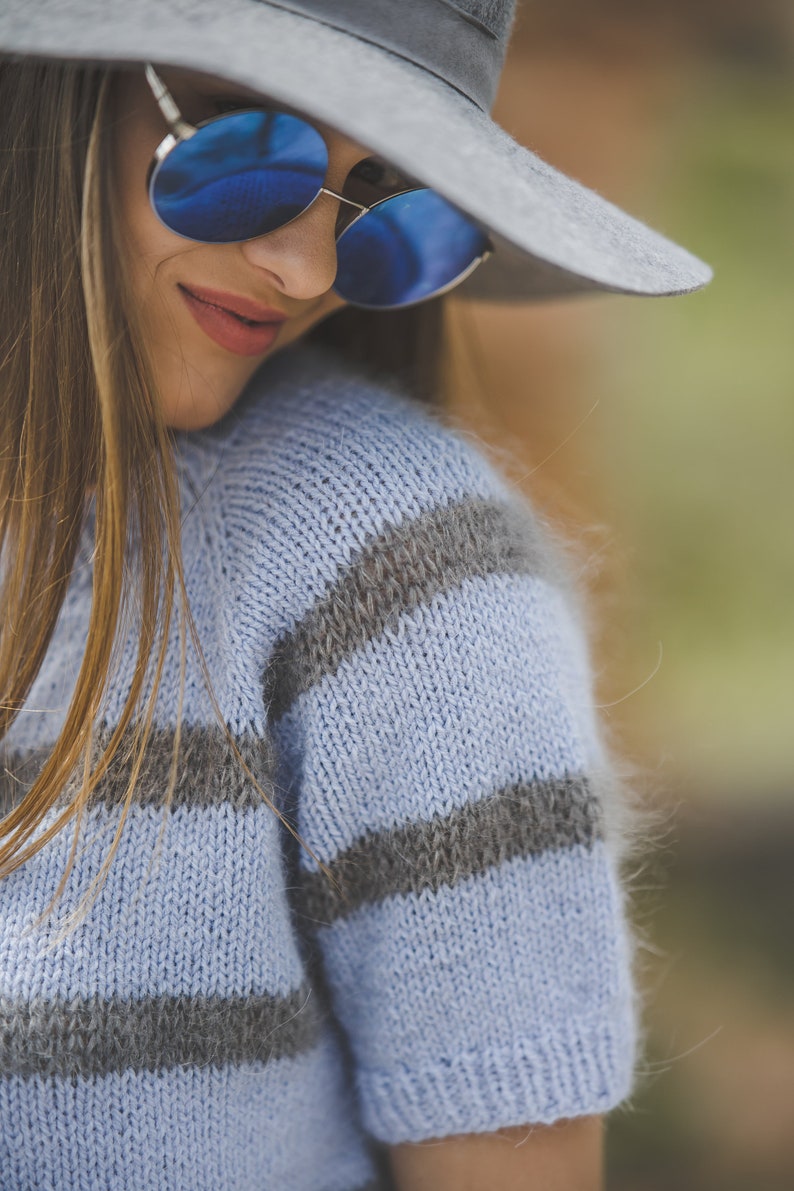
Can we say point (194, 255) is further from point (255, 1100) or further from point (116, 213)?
point (255, 1100)

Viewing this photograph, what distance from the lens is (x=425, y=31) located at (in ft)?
2.19

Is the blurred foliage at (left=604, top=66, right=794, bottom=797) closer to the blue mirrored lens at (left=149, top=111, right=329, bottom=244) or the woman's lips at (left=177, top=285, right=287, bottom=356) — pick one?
the woman's lips at (left=177, top=285, right=287, bottom=356)

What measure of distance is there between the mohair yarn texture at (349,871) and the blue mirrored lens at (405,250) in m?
0.16

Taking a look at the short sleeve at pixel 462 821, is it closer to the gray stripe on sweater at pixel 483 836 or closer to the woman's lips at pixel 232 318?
the gray stripe on sweater at pixel 483 836

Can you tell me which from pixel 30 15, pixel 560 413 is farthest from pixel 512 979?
pixel 560 413

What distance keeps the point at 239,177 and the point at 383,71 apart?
0.49 ft

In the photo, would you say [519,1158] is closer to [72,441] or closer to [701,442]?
[72,441]

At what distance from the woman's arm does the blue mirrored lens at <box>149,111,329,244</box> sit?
76 centimetres

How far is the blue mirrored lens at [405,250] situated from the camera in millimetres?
796

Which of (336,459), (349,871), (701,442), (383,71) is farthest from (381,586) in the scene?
(701,442)

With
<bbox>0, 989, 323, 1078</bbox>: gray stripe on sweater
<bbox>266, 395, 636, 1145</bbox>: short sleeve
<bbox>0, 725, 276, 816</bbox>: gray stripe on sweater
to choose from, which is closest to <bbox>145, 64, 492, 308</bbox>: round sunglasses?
<bbox>266, 395, 636, 1145</bbox>: short sleeve

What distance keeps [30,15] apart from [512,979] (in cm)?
75

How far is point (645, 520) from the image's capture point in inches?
84.8

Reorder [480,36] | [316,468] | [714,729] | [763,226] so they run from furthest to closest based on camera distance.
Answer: [763,226], [714,729], [316,468], [480,36]
